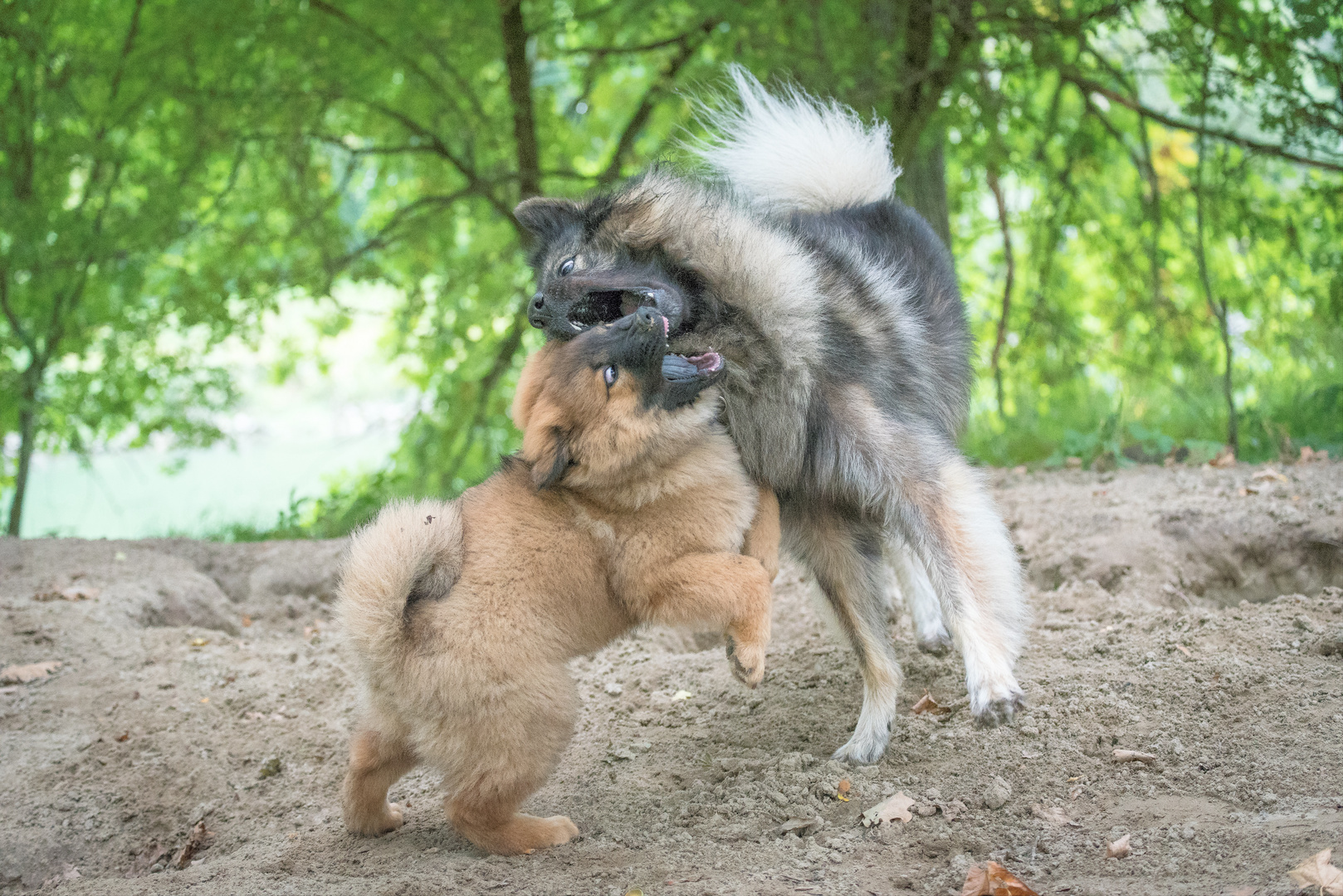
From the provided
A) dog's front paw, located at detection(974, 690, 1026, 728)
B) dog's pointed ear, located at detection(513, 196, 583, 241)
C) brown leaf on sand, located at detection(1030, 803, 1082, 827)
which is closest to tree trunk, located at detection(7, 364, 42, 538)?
dog's pointed ear, located at detection(513, 196, 583, 241)

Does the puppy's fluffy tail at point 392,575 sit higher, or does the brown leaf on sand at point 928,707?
the puppy's fluffy tail at point 392,575

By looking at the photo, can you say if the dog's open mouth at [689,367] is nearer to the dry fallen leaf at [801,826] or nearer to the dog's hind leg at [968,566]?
the dog's hind leg at [968,566]

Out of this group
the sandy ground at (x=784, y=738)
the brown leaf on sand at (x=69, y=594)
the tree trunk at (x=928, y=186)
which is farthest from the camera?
the tree trunk at (x=928, y=186)

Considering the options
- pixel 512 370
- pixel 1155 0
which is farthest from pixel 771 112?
pixel 512 370

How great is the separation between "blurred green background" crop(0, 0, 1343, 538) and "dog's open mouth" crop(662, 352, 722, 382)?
6.14 feet

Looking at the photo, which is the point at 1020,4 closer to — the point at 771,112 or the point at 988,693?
the point at 771,112

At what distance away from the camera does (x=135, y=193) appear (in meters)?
6.69

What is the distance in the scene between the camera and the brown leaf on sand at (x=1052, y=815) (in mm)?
2520

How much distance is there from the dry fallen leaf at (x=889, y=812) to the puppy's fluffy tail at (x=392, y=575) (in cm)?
132

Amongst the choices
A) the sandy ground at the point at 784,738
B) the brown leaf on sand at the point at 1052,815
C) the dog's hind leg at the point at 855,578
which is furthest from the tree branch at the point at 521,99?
the brown leaf on sand at the point at 1052,815

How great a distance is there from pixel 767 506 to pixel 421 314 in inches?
197

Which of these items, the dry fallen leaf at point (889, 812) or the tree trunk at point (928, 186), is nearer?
the dry fallen leaf at point (889, 812)

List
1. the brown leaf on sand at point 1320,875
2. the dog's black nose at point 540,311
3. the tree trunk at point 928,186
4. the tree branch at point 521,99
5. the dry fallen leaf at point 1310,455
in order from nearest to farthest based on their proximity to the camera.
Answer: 1. the brown leaf on sand at point 1320,875
2. the dog's black nose at point 540,311
3. the dry fallen leaf at point 1310,455
4. the tree trunk at point 928,186
5. the tree branch at point 521,99

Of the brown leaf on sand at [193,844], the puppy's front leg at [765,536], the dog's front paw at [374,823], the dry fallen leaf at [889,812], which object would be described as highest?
the puppy's front leg at [765,536]
